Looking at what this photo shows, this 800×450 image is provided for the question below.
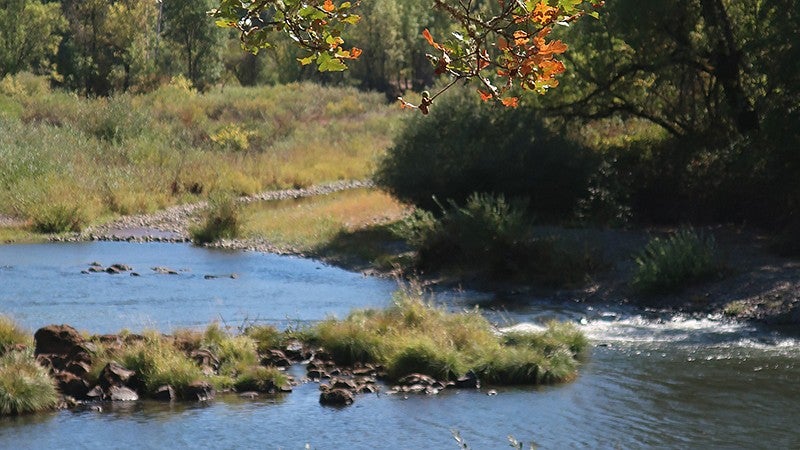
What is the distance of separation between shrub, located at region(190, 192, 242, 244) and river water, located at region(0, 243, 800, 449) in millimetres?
9886

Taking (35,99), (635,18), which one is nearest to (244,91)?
(35,99)

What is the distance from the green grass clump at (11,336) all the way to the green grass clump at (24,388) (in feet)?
5.02

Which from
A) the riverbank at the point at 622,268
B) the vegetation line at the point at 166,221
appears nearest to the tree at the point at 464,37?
the riverbank at the point at 622,268

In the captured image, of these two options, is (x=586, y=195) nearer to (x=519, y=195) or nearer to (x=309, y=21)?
(x=519, y=195)

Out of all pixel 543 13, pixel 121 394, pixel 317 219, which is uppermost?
pixel 543 13

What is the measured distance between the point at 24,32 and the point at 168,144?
21056mm

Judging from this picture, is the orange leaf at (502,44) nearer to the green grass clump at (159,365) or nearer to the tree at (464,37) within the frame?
the tree at (464,37)

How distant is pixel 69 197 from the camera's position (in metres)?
38.4

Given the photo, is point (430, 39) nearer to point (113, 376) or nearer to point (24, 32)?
point (113, 376)

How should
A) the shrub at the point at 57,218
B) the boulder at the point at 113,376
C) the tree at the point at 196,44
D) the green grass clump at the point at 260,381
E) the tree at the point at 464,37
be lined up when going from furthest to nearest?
the tree at the point at 196,44 < the shrub at the point at 57,218 < the green grass clump at the point at 260,381 < the boulder at the point at 113,376 < the tree at the point at 464,37

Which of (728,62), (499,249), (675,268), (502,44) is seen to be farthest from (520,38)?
(728,62)

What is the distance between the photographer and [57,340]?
1752 centimetres

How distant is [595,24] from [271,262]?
9.92 meters

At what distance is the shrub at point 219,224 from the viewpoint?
35.1 metres
